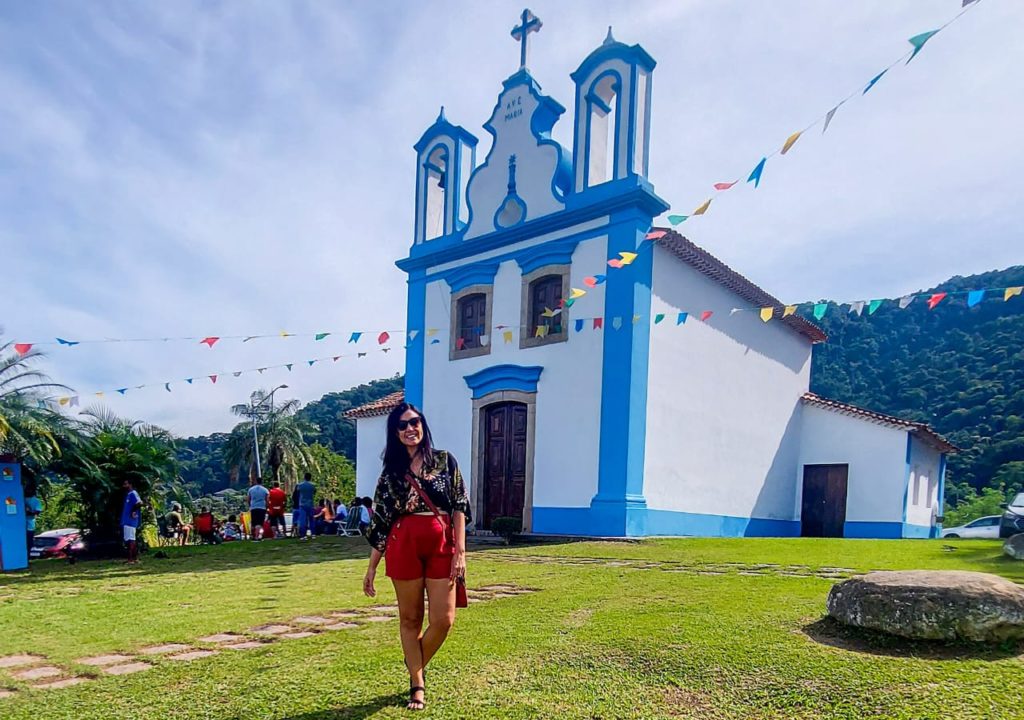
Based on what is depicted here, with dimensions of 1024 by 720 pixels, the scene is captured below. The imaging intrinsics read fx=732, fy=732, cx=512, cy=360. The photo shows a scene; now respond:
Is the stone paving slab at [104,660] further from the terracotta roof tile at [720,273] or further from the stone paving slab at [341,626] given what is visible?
the terracotta roof tile at [720,273]

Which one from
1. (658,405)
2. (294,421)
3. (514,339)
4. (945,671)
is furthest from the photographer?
(294,421)

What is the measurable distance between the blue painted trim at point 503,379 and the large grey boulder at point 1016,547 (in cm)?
745

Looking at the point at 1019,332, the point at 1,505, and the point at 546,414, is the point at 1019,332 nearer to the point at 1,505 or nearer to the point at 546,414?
the point at 546,414

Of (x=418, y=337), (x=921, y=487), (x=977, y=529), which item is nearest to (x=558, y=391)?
(x=418, y=337)

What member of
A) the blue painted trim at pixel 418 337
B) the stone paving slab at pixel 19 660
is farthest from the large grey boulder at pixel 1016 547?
the blue painted trim at pixel 418 337

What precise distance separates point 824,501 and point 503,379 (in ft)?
27.9

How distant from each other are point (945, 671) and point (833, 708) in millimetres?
743

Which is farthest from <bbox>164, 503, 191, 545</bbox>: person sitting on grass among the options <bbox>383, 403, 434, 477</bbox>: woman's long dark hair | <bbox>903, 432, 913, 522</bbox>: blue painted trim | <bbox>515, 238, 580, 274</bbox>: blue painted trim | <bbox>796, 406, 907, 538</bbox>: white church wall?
<bbox>903, 432, 913, 522</bbox>: blue painted trim

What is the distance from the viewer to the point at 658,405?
12781 millimetres

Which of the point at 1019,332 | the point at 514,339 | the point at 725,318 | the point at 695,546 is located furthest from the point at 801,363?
the point at 1019,332

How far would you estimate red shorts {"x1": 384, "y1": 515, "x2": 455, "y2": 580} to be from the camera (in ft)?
10.5

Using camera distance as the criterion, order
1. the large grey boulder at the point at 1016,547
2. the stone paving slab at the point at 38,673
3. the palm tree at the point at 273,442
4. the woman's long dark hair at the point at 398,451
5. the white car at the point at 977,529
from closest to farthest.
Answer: the woman's long dark hair at the point at 398,451, the stone paving slab at the point at 38,673, the large grey boulder at the point at 1016,547, the white car at the point at 977,529, the palm tree at the point at 273,442

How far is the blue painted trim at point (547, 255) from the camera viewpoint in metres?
13.1

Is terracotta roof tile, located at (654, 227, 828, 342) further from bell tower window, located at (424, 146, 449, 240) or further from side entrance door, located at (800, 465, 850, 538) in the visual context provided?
bell tower window, located at (424, 146, 449, 240)
